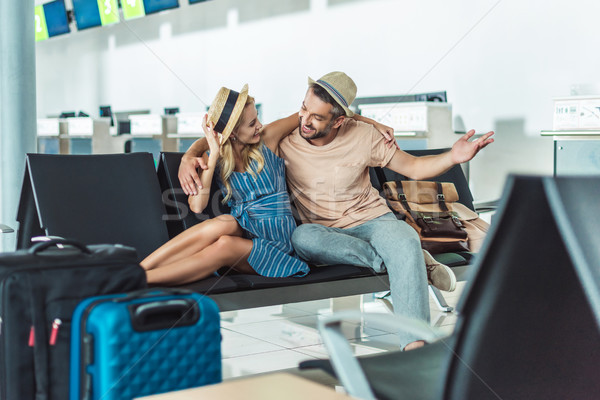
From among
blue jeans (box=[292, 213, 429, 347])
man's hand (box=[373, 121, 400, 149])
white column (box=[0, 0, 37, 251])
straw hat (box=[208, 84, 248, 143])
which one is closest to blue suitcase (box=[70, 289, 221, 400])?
blue jeans (box=[292, 213, 429, 347])

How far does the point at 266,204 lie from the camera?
2781 mm

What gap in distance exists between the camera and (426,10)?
7320 mm

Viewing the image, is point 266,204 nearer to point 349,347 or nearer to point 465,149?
point 465,149

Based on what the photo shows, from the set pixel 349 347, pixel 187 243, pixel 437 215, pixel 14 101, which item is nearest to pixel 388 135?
pixel 437 215

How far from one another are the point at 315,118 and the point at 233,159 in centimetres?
39

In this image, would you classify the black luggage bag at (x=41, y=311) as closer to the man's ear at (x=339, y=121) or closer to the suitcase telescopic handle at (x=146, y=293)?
the suitcase telescopic handle at (x=146, y=293)

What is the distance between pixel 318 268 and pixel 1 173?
83.8 inches

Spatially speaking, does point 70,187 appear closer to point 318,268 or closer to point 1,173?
point 318,268

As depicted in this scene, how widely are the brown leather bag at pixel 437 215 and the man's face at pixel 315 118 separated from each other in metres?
0.56

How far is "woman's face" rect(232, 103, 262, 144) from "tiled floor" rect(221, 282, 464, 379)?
95 centimetres

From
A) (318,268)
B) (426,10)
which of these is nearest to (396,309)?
(318,268)

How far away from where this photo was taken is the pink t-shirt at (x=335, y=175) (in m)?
2.91

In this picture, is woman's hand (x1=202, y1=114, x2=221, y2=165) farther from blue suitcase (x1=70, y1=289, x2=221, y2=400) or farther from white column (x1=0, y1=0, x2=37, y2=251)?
white column (x1=0, y1=0, x2=37, y2=251)

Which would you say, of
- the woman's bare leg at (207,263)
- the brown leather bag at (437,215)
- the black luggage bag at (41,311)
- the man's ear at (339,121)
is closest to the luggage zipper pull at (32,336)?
the black luggage bag at (41,311)
